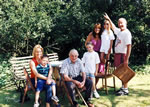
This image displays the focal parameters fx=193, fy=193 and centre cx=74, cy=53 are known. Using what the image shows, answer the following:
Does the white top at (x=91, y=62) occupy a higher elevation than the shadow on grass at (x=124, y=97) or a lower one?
higher

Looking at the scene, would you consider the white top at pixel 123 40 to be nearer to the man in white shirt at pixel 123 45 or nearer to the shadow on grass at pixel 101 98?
the man in white shirt at pixel 123 45

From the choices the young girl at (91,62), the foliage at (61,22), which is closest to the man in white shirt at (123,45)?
the young girl at (91,62)

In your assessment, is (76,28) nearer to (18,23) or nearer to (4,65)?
(18,23)

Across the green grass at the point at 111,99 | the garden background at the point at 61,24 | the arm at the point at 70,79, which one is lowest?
the green grass at the point at 111,99

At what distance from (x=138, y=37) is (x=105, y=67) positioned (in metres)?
3.48

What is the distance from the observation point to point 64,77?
14.3 ft

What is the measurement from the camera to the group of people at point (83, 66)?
13.9 feet

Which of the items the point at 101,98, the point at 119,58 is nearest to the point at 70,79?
the point at 101,98

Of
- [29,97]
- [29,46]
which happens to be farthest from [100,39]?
[29,46]

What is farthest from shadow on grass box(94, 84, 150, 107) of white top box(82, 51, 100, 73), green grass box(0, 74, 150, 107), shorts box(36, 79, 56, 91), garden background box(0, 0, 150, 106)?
garden background box(0, 0, 150, 106)

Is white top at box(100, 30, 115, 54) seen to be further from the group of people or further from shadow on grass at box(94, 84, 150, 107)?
shadow on grass at box(94, 84, 150, 107)

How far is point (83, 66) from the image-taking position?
15.1 ft

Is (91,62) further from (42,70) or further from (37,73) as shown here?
(37,73)

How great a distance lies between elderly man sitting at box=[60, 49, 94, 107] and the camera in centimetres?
426
